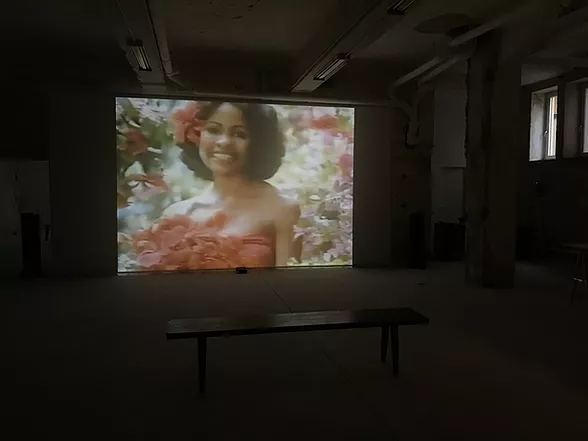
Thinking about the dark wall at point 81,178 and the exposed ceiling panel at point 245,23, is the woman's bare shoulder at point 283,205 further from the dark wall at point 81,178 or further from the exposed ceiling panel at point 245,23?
the dark wall at point 81,178

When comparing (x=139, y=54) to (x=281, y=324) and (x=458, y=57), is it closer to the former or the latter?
(x=281, y=324)

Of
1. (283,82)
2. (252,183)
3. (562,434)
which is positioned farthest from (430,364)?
(283,82)

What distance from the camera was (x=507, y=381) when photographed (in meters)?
3.07

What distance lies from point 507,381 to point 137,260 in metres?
5.36

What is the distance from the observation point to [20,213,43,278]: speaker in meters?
6.73

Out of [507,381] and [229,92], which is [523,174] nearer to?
[229,92]

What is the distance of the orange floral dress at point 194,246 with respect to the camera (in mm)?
7090

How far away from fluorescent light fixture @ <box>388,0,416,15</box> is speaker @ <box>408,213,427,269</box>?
4.33 m

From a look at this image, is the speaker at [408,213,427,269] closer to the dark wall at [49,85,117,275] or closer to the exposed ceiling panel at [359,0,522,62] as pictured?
the exposed ceiling panel at [359,0,522,62]

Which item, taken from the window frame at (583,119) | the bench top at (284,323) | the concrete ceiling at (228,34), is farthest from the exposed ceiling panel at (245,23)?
the window frame at (583,119)

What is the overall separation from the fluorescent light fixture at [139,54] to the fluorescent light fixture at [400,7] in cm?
232

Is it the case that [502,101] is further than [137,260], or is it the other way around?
[137,260]

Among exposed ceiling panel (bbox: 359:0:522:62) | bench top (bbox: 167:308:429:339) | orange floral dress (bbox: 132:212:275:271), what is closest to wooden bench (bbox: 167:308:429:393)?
bench top (bbox: 167:308:429:339)

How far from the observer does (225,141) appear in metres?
7.27
